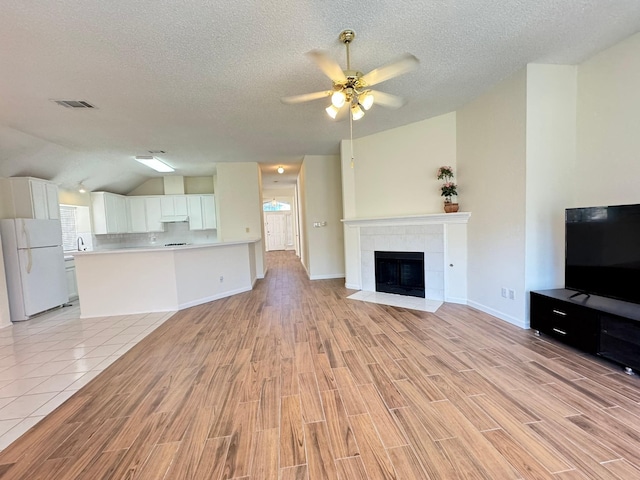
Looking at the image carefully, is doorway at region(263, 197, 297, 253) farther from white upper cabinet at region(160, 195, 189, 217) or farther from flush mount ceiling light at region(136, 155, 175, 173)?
flush mount ceiling light at region(136, 155, 175, 173)

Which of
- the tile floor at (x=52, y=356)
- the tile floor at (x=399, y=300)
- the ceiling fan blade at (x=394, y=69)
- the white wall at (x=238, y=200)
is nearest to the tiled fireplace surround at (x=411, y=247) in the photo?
the tile floor at (x=399, y=300)

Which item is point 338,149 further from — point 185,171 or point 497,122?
point 185,171

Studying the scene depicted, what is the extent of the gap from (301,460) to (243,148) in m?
5.12

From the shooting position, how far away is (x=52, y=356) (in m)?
3.03

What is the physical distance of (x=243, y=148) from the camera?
17.9ft

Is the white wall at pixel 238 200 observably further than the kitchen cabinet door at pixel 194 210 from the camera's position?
No

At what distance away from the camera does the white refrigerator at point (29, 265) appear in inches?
173

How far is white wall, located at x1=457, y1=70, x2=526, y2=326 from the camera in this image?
3166 millimetres

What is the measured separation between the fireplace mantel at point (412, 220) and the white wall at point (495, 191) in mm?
188

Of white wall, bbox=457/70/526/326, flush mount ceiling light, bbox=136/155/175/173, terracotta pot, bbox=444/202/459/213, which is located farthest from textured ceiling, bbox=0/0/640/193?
terracotta pot, bbox=444/202/459/213

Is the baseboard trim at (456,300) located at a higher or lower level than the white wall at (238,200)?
lower

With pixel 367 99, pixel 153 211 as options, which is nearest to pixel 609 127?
pixel 367 99

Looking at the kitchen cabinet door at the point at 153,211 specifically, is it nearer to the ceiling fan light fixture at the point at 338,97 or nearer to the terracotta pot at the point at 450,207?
the ceiling fan light fixture at the point at 338,97

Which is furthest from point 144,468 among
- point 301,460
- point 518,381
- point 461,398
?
point 518,381
